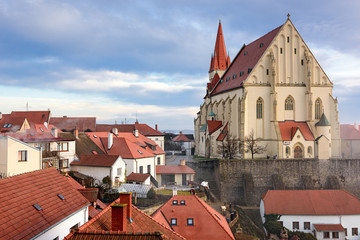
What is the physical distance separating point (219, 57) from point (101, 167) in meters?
44.5

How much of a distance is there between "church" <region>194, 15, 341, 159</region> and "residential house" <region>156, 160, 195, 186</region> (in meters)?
8.87

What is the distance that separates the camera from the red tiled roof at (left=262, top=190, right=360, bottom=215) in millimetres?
35906

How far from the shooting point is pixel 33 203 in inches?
550

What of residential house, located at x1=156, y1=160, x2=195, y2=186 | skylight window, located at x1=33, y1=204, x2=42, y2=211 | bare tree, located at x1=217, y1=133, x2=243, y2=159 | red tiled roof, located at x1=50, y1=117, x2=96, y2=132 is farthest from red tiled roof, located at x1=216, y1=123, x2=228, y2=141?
skylight window, located at x1=33, y1=204, x2=42, y2=211

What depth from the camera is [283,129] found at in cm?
5003

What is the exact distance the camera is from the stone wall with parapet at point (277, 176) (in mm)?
44250

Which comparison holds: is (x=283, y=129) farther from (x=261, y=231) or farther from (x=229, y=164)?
(x=261, y=231)

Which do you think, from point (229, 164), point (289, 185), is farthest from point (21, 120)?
point (289, 185)

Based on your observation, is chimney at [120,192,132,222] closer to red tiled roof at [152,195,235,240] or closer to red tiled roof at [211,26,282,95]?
red tiled roof at [152,195,235,240]

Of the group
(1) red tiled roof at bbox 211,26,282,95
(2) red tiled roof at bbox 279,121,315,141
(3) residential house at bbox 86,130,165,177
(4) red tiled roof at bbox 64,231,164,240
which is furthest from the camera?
(1) red tiled roof at bbox 211,26,282,95

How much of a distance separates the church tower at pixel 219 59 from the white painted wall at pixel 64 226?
5813cm

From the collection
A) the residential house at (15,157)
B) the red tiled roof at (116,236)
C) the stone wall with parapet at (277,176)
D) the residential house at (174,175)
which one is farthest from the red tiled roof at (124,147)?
the red tiled roof at (116,236)

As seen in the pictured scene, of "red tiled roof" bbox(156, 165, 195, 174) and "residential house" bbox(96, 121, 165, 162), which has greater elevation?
"residential house" bbox(96, 121, 165, 162)

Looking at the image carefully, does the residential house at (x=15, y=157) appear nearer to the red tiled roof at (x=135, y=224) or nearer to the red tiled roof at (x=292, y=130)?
the red tiled roof at (x=135, y=224)
